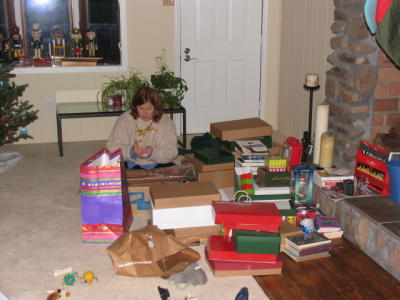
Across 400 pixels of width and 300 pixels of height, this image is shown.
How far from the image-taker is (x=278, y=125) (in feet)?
19.4

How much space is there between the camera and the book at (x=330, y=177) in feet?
11.7

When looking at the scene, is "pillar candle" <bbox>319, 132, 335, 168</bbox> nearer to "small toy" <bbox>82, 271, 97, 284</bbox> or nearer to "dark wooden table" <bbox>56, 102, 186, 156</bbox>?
"dark wooden table" <bbox>56, 102, 186, 156</bbox>

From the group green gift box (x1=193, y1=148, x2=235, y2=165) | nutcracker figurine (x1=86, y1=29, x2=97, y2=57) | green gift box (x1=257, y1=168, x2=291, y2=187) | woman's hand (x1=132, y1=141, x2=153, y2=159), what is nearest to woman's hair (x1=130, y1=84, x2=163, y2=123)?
woman's hand (x1=132, y1=141, x2=153, y2=159)

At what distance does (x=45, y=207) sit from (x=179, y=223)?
1.18m

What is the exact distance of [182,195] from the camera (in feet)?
10.4

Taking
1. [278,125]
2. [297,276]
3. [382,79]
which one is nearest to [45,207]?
[297,276]

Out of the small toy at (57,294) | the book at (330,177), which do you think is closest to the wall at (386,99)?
the book at (330,177)

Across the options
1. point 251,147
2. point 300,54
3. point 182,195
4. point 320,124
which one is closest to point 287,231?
point 182,195

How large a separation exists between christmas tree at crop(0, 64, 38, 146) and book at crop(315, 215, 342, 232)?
9.66 feet

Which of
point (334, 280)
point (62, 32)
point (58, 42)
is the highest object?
point (62, 32)

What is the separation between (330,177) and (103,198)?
1.54 meters

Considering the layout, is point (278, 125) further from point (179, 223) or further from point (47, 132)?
point (179, 223)

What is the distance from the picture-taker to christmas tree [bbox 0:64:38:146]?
4691 mm

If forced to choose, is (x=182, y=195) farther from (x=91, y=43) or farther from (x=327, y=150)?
(x=91, y=43)
